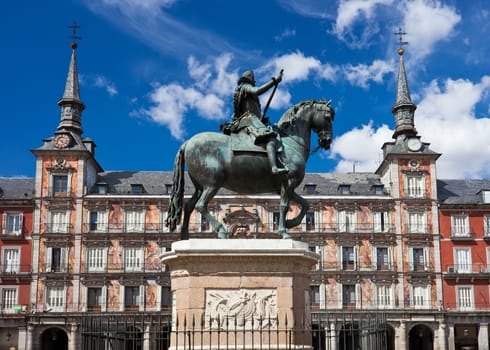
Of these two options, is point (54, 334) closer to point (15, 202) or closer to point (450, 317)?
point (15, 202)

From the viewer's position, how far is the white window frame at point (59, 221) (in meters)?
49.8

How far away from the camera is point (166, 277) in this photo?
162 feet

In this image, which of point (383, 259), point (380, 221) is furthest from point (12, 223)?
point (383, 259)

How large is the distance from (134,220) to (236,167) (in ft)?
137

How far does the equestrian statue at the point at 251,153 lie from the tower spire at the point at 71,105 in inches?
1797

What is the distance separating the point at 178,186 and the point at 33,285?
4192cm

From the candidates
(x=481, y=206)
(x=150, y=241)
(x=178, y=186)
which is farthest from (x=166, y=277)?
(x=178, y=186)

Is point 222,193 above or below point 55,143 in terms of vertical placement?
Result: below

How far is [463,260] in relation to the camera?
166ft

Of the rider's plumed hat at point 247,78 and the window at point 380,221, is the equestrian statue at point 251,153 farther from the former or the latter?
the window at point 380,221

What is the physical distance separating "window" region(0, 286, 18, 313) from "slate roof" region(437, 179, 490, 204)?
112ft

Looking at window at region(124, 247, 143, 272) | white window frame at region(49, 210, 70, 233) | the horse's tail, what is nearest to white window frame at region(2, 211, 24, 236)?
white window frame at region(49, 210, 70, 233)

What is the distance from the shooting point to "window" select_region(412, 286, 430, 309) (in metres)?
49.4

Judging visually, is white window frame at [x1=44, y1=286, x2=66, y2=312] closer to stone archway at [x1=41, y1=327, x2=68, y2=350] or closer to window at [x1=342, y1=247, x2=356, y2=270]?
stone archway at [x1=41, y1=327, x2=68, y2=350]
